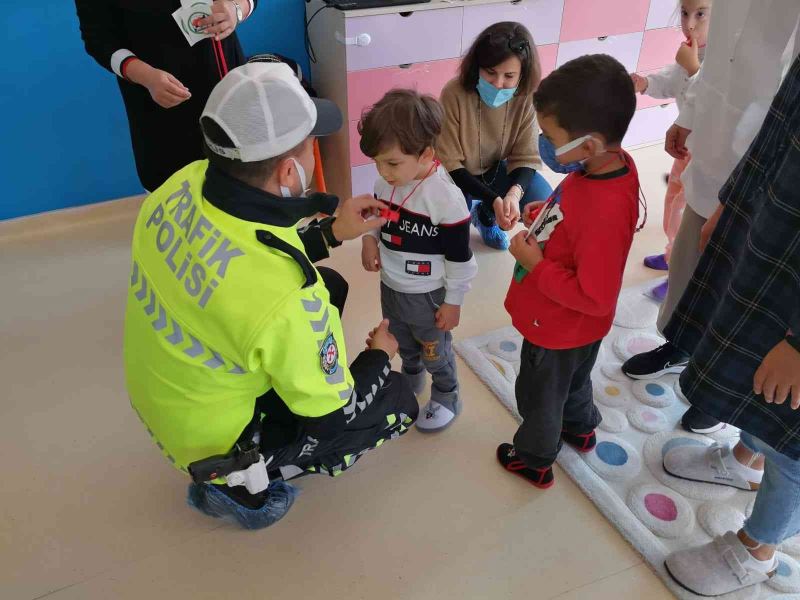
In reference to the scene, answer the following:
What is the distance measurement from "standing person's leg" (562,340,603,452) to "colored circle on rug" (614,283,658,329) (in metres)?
0.49

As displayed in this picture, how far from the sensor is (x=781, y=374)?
969mm

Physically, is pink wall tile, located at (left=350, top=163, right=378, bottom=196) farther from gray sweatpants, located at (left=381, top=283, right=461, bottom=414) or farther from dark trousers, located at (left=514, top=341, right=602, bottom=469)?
dark trousers, located at (left=514, top=341, right=602, bottom=469)

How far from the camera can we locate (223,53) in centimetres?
192

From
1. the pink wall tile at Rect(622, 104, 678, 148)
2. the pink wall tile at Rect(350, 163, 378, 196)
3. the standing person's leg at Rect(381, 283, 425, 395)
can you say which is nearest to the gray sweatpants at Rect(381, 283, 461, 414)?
the standing person's leg at Rect(381, 283, 425, 395)

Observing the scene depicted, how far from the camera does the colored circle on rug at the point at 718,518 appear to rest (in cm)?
150

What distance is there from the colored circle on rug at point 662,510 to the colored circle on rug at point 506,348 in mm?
562

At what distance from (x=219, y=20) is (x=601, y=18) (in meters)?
1.80

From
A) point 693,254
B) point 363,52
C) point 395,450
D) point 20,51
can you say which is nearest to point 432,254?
point 395,450

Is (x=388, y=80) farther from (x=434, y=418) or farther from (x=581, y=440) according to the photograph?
(x=581, y=440)

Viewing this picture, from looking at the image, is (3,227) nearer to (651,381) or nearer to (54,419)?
(54,419)

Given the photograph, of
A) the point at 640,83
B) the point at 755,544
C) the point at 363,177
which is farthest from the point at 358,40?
the point at 755,544

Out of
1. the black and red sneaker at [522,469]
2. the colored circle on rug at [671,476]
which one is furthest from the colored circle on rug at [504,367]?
the colored circle on rug at [671,476]

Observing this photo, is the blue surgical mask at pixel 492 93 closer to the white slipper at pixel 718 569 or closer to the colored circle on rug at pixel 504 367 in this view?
the colored circle on rug at pixel 504 367

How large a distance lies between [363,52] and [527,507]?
5.77 ft
